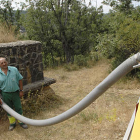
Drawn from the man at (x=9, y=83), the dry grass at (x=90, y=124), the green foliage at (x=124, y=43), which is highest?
the green foliage at (x=124, y=43)

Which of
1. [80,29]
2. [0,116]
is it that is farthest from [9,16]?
[0,116]

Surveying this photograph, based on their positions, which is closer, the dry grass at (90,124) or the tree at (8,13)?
the dry grass at (90,124)

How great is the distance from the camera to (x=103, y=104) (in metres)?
5.03

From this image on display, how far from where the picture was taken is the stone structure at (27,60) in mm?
4520

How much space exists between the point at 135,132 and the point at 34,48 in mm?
4386

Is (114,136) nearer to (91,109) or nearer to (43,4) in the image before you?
(91,109)

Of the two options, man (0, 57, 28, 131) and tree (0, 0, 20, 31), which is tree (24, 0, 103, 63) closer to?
tree (0, 0, 20, 31)

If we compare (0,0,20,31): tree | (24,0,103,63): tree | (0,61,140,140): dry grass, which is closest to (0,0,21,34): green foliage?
(0,0,20,31): tree

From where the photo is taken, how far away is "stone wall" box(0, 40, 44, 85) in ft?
14.8

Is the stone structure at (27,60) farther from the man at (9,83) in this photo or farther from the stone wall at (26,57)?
the man at (9,83)

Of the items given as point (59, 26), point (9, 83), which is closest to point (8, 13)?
point (59, 26)

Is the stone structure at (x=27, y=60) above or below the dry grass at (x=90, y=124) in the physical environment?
above

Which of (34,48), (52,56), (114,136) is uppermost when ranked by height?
(34,48)

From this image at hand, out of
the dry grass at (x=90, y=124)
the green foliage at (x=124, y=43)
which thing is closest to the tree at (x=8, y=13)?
the green foliage at (x=124, y=43)
